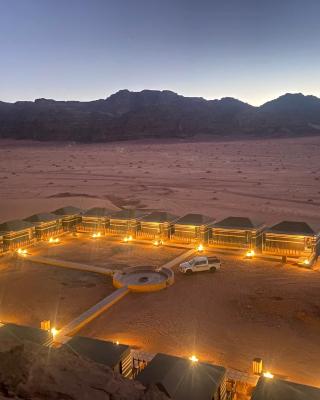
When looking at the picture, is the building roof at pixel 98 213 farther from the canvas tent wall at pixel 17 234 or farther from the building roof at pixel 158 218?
the canvas tent wall at pixel 17 234

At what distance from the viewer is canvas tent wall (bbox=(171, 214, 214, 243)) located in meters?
23.7

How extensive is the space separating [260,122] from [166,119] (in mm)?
35612

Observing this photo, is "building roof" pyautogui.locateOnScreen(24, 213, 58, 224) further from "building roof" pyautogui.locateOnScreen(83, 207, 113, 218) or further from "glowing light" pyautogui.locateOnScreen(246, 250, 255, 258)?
"glowing light" pyautogui.locateOnScreen(246, 250, 255, 258)

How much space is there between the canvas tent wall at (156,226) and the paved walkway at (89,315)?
26.4 ft

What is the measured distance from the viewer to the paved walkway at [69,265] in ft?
64.8

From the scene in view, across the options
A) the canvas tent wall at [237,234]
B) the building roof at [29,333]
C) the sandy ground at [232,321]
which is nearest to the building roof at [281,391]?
the sandy ground at [232,321]

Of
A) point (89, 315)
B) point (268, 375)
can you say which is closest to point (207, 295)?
point (89, 315)

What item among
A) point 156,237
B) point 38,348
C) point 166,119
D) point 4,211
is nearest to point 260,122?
point 166,119

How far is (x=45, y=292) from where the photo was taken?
17.4 m

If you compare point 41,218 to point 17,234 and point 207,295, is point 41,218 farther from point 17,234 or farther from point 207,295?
point 207,295

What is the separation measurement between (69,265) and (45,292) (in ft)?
11.5

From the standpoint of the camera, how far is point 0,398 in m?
3.44

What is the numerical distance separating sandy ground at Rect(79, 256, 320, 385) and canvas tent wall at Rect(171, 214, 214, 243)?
4.89 meters

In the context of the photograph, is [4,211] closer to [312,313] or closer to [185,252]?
[185,252]
